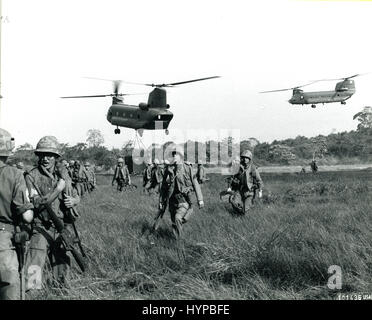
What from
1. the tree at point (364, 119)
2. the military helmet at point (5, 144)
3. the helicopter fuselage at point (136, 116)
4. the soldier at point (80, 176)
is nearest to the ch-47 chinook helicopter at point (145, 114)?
the helicopter fuselage at point (136, 116)

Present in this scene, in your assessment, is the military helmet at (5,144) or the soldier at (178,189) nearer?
the military helmet at (5,144)

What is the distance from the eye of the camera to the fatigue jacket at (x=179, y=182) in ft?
28.2

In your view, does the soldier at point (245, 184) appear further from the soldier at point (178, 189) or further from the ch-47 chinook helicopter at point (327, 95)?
the ch-47 chinook helicopter at point (327, 95)

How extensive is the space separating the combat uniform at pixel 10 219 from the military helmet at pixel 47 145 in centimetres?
111

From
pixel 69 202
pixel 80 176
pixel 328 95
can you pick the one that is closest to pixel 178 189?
pixel 69 202

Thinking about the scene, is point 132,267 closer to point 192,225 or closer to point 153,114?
point 192,225

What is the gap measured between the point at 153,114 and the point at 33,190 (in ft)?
68.5

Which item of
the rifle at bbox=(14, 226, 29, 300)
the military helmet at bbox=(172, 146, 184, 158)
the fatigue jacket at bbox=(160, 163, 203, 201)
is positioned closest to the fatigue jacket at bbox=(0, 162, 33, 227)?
the rifle at bbox=(14, 226, 29, 300)

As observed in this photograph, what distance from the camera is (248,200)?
1036 centimetres

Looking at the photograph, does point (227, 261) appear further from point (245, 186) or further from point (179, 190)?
point (245, 186)

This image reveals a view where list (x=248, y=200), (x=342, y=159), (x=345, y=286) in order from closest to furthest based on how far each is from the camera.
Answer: (x=345, y=286), (x=248, y=200), (x=342, y=159)

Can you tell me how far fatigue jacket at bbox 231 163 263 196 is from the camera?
34.5 ft

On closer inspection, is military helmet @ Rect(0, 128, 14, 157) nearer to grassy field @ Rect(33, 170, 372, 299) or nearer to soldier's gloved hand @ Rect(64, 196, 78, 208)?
soldier's gloved hand @ Rect(64, 196, 78, 208)
